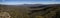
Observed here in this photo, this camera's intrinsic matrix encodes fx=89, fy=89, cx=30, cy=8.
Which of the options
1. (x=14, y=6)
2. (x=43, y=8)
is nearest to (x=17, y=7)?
(x=14, y=6)

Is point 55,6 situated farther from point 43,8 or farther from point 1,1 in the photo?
point 1,1

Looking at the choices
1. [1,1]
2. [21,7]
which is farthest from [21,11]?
[1,1]

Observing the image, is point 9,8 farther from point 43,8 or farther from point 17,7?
point 43,8

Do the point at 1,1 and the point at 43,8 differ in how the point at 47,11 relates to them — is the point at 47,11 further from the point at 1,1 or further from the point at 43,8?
the point at 1,1

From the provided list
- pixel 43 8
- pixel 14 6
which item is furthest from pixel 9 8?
pixel 43 8

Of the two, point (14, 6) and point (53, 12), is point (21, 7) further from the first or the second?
point (53, 12)

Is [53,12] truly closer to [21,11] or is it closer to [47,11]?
[47,11]
